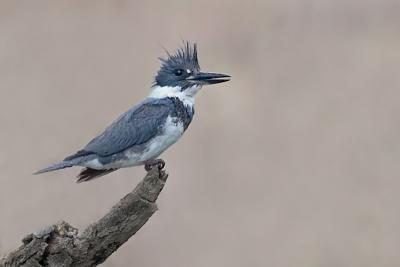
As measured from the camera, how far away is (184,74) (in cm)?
511

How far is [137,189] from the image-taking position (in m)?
4.31

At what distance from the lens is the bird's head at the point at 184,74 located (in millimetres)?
5062

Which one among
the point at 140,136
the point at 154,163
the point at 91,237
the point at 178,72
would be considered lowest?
the point at 91,237

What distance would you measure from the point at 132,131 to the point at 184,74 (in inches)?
18.5

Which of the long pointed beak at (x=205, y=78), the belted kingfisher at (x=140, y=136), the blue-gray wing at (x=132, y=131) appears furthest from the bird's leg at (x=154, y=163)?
the long pointed beak at (x=205, y=78)

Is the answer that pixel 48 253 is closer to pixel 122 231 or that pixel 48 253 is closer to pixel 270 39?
pixel 122 231

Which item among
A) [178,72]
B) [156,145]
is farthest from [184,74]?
[156,145]

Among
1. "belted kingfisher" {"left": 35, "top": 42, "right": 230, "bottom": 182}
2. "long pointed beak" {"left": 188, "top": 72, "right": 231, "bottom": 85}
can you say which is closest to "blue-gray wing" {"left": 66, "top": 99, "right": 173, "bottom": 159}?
"belted kingfisher" {"left": 35, "top": 42, "right": 230, "bottom": 182}

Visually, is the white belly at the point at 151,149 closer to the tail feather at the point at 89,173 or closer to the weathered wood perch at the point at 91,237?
the tail feather at the point at 89,173

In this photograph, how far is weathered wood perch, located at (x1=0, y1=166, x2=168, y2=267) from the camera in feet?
13.6

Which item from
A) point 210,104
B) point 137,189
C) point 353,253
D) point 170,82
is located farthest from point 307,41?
point 137,189

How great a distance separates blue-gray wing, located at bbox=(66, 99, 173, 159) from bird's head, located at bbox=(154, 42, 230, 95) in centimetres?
22

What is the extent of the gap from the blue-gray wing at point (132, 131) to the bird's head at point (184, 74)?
22 cm

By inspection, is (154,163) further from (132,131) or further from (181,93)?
(181,93)
